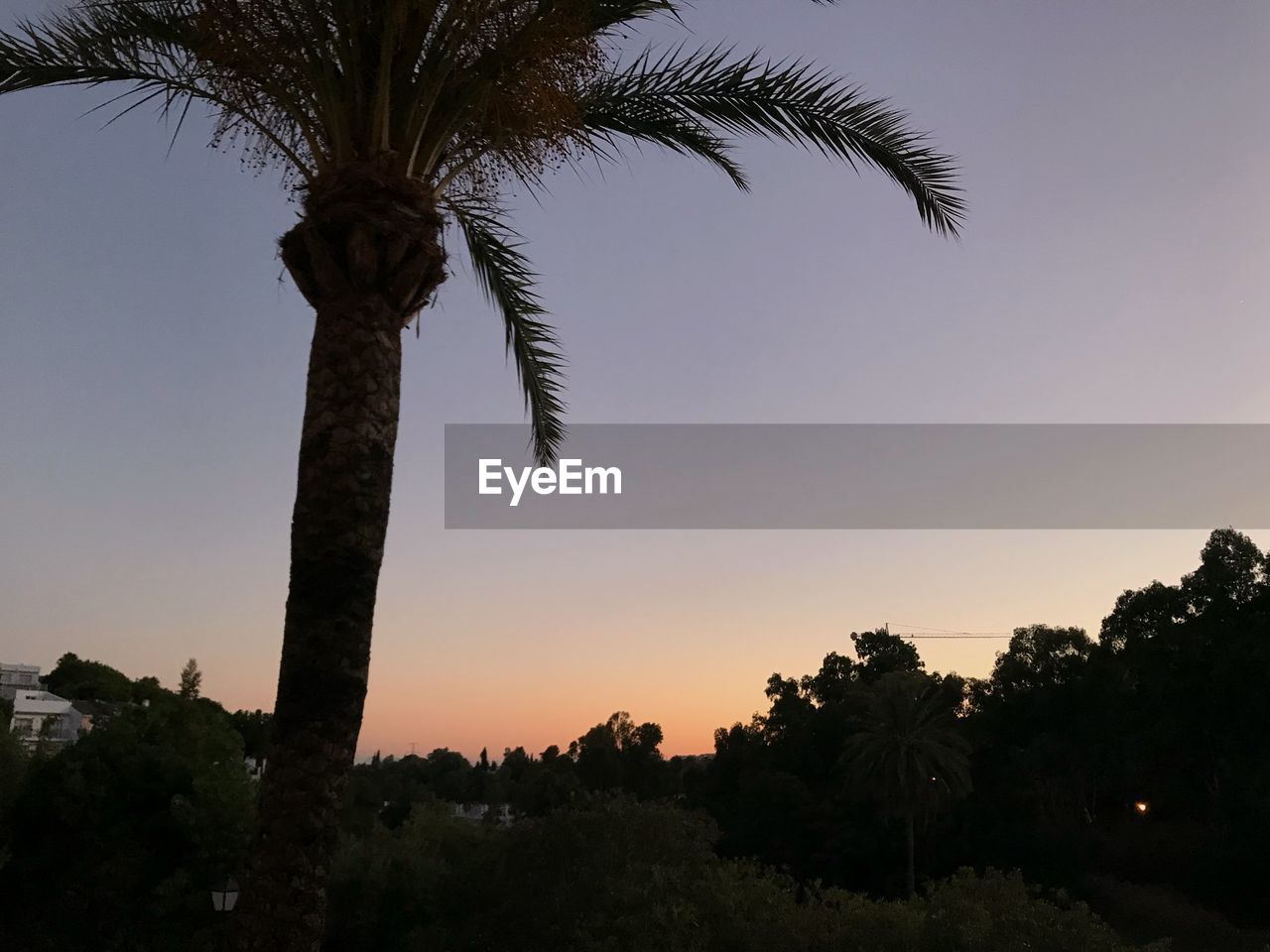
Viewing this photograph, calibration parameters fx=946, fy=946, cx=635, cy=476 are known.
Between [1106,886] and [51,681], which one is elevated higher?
[51,681]

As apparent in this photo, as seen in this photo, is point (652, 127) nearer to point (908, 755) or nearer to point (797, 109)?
point (797, 109)

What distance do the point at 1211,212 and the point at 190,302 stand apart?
14.8 m

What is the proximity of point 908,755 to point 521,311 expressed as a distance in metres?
36.2

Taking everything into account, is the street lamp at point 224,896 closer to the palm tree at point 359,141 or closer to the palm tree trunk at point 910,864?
the palm tree at point 359,141

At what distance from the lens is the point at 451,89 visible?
5121 millimetres

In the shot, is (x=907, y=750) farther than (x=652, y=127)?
Yes

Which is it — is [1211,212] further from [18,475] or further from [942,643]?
[942,643]

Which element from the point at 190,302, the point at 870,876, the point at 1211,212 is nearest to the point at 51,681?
the point at 870,876

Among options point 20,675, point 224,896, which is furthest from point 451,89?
point 20,675

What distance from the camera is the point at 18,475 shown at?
590 inches

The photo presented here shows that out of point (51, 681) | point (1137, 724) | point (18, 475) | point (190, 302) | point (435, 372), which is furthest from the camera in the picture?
point (51, 681)

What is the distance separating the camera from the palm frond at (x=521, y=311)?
7152mm

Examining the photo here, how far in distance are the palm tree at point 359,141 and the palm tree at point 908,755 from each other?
1427 inches

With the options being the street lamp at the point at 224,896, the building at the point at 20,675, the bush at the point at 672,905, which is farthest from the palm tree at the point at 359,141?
the building at the point at 20,675
